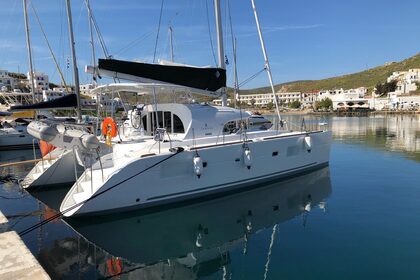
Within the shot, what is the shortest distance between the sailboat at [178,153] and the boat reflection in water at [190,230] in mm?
411

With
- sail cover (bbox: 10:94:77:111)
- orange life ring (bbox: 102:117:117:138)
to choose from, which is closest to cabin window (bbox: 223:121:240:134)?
orange life ring (bbox: 102:117:117:138)

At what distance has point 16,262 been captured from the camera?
4.63 meters

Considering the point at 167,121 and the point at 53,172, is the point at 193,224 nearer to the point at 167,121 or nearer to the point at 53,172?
the point at 167,121

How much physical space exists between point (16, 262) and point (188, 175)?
5.19 m

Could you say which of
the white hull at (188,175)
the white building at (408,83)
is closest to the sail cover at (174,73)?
the white hull at (188,175)

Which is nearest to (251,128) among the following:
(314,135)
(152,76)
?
(314,135)

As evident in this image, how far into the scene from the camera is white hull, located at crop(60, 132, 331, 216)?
8156 millimetres

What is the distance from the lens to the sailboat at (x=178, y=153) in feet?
27.2

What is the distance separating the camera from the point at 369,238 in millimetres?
7012

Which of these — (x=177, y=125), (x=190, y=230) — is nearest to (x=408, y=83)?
(x=177, y=125)

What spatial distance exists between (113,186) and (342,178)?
882 centimetres

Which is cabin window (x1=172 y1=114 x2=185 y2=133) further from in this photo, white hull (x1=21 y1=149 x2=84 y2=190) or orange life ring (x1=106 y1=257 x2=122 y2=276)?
orange life ring (x1=106 y1=257 x2=122 y2=276)

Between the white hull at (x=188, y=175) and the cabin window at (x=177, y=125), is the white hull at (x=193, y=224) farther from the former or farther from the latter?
the cabin window at (x=177, y=125)

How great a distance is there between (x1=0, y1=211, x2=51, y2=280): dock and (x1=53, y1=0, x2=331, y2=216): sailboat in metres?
2.56
